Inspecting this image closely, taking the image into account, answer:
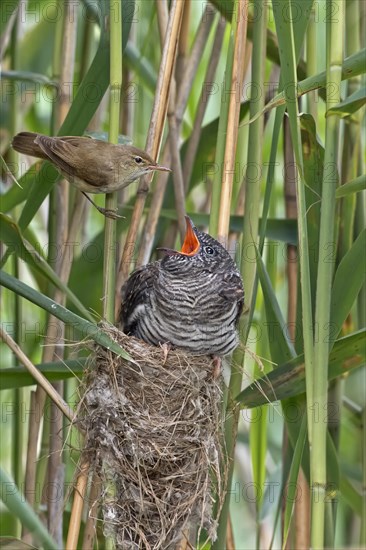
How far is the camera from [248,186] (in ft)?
6.36

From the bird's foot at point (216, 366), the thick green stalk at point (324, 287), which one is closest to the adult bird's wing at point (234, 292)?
the bird's foot at point (216, 366)

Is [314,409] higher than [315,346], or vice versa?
[315,346]

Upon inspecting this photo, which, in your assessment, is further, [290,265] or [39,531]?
[290,265]

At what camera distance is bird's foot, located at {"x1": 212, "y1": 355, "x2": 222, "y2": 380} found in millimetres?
2182

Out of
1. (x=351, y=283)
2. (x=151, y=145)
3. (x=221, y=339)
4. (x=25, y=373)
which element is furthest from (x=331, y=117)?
(x=25, y=373)

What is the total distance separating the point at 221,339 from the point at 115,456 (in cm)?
41

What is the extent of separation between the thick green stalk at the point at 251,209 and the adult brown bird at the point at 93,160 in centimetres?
25

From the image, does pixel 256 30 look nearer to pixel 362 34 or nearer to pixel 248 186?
pixel 248 186

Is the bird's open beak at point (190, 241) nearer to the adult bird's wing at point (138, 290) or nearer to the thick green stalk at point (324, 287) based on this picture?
the adult bird's wing at point (138, 290)

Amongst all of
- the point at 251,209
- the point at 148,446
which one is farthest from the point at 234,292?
the point at 148,446

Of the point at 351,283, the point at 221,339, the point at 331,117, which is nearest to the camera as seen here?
the point at 331,117

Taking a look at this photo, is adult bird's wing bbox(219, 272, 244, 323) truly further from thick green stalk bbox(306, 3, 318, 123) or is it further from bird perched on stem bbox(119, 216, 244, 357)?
thick green stalk bbox(306, 3, 318, 123)

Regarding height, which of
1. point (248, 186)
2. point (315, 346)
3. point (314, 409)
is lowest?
point (314, 409)

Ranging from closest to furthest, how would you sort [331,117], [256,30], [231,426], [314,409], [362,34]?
[314,409] < [331,117] < [256,30] < [231,426] < [362,34]
